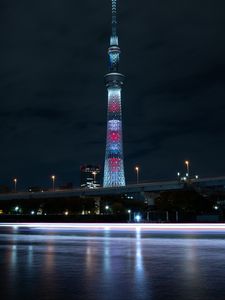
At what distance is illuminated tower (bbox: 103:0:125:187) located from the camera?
565 ft

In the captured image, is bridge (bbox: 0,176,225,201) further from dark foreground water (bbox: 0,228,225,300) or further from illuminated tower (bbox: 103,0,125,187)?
dark foreground water (bbox: 0,228,225,300)

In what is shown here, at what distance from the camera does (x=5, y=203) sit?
133500mm

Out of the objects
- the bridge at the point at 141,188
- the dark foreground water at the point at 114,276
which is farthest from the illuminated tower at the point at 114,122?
the dark foreground water at the point at 114,276

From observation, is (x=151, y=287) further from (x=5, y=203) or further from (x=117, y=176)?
(x=117, y=176)

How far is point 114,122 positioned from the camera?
177m

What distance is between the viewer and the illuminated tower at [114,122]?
172 m

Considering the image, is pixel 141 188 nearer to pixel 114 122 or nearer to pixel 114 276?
pixel 114 122

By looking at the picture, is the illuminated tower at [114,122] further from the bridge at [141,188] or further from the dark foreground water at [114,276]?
the dark foreground water at [114,276]

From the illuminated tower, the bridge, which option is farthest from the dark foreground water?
the illuminated tower

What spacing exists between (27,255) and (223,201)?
122 metres

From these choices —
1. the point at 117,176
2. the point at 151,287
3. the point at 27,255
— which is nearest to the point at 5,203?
the point at 117,176

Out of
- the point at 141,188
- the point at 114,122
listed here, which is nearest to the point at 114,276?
the point at 141,188

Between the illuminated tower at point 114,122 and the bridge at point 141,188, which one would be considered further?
the illuminated tower at point 114,122

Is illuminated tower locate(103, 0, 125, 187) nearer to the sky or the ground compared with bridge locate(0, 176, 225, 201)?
nearer to the sky
